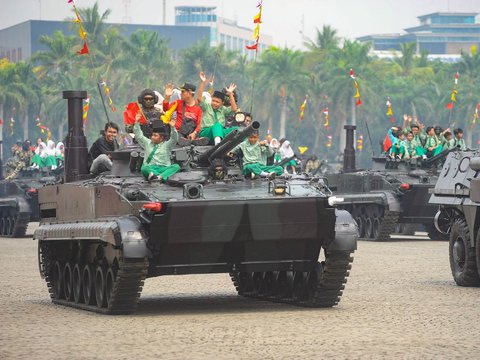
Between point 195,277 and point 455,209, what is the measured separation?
4.55 m

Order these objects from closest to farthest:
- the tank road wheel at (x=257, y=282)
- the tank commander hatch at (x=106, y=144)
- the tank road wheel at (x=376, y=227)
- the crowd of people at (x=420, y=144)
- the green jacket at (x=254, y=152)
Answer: the green jacket at (x=254, y=152), the tank road wheel at (x=257, y=282), the tank commander hatch at (x=106, y=144), the tank road wheel at (x=376, y=227), the crowd of people at (x=420, y=144)

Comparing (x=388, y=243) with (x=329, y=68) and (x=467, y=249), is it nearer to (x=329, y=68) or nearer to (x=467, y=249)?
(x=467, y=249)

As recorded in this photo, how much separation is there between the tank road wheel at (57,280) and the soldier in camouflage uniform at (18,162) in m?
22.7

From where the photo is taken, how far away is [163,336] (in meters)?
15.0

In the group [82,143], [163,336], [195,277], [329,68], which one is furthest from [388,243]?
[329,68]

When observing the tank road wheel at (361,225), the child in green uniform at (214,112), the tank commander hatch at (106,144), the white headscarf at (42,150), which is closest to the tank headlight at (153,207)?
the child in green uniform at (214,112)

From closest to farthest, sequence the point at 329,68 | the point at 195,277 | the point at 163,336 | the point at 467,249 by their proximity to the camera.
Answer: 1. the point at 163,336
2. the point at 467,249
3. the point at 195,277
4. the point at 329,68

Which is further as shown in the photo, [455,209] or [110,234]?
[455,209]

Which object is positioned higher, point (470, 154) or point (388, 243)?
point (470, 154)

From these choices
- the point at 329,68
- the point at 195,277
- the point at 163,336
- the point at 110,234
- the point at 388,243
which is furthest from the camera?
the point at 329,68

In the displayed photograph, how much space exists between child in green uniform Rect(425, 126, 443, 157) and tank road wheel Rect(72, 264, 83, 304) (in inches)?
774

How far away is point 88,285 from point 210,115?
3.16m

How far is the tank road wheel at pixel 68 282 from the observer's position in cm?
1975

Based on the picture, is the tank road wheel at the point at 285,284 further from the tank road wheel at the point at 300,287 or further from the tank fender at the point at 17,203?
the tank fender at the point at 17,203
